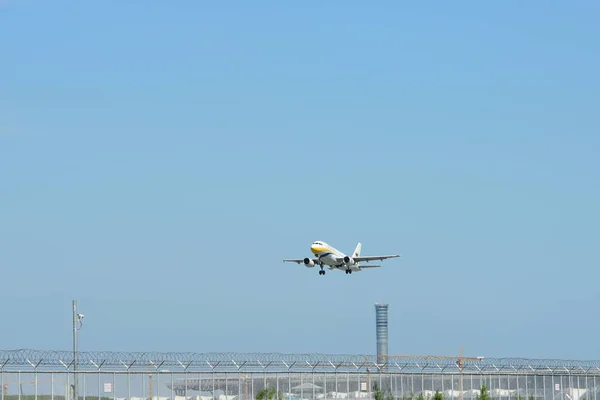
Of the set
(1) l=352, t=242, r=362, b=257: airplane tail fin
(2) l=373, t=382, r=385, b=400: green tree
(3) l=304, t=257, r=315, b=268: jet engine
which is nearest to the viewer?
(2) l=373, t=382, r=385, b=400: green tree

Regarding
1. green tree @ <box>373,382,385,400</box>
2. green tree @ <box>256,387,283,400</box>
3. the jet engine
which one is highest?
the jet engine

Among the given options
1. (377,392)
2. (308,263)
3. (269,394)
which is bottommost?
(377,392)

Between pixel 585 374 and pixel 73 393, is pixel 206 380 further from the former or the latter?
pixel 585 374

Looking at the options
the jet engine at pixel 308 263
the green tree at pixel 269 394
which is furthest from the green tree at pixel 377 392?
the jet engine at pixel 308 263

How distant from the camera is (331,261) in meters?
136

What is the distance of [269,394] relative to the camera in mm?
87312

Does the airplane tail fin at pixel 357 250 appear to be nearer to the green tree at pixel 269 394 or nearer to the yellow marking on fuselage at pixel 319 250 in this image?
the yellow marking on fuselage at pixel 319 250

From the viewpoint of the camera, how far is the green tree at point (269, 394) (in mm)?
84750

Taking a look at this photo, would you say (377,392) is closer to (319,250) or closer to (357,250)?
(319,250)

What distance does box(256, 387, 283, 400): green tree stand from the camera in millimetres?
84750

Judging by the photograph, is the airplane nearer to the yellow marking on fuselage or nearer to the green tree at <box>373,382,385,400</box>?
the yellow marking on fuselage

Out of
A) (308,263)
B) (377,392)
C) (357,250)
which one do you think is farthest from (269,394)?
(357,250)

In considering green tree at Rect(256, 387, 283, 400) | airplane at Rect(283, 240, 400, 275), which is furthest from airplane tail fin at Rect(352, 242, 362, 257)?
green tree at Rect(256, 387, 283, 400)

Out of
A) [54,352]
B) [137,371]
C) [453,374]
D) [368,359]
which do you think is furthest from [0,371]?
[453,374]
